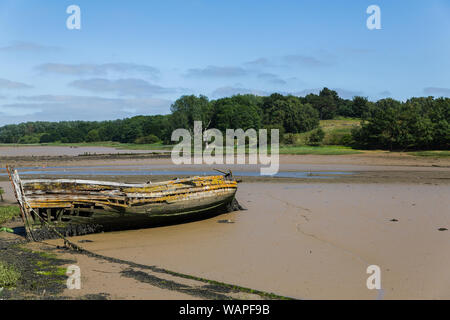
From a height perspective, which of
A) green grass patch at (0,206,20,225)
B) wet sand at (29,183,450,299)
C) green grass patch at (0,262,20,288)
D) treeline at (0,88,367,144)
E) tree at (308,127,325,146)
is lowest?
wet sand at (29,183,450,299)

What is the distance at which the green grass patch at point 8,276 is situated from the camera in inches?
248

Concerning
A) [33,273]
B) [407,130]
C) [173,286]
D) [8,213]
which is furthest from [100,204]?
[407,130]

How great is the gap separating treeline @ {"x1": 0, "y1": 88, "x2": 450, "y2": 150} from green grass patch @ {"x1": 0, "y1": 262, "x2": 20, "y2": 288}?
40.3 m

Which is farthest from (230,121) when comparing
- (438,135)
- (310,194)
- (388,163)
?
(310,194)

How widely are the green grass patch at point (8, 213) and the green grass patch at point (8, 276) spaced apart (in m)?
5.08

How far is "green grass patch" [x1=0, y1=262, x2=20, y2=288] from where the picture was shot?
248 inches

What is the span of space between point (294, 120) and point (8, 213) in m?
66.2

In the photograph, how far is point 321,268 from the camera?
766 cm

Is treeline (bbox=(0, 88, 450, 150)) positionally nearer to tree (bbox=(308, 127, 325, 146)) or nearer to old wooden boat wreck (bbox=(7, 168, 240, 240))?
tree (bbox=(308, 127, 325, 146))

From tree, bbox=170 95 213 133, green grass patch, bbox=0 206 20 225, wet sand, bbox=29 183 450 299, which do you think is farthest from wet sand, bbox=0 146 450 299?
tree, bbox=170 95 213 133

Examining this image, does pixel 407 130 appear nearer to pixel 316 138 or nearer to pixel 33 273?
pixel 316 138

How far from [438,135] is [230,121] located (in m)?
40.7

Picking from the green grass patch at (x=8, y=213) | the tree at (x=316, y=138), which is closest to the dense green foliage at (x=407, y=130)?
the tree at (x=316, y=138)

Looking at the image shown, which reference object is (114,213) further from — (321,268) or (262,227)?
(321,268)
